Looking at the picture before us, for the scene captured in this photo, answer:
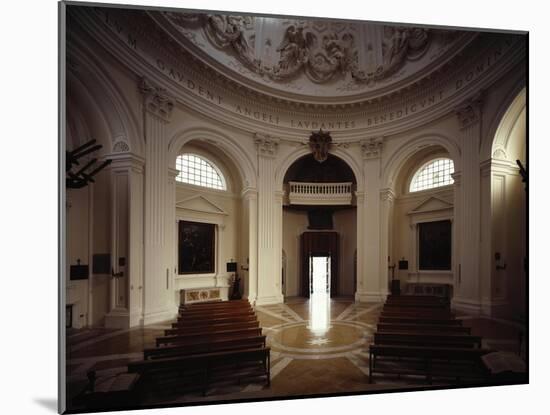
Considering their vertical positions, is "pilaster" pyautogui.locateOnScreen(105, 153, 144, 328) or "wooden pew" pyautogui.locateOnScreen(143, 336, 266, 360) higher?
"pilaster" pyautogui.locateOnScreen(105, 153, 144, 328)

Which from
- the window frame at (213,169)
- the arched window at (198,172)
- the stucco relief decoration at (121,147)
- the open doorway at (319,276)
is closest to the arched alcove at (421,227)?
the open doorway at (319,276)

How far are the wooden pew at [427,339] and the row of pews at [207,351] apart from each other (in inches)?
75.2

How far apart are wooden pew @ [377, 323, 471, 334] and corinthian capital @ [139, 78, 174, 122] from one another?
4.76 m

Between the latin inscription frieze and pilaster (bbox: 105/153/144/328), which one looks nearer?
pilaster (bbox: 105/153/144/328)

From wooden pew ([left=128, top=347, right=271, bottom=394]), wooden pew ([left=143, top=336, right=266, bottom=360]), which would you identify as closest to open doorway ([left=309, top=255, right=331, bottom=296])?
wooden pew ([left=143, top=336, right=266, bottom=360])

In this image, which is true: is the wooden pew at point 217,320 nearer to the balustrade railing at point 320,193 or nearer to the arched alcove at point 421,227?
the balustrade railing at point 320,193

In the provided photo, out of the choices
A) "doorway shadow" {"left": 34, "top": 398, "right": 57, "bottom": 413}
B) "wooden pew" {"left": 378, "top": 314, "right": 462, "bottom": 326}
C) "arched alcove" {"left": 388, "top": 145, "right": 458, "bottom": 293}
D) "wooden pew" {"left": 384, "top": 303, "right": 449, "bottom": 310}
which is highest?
"arched alcove" {"left": 388, "top": 145, "right": 458, "bottom": 293}

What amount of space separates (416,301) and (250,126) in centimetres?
405

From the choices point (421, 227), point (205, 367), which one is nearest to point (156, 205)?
point (205, 367)

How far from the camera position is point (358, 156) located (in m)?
5.91

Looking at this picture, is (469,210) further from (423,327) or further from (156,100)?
(156,100)

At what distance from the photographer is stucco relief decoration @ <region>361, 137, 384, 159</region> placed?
19.5ft

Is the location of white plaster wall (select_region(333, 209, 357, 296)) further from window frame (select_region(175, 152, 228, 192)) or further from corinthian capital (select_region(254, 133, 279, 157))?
window frame (select_region(175, 152, 228, 192))

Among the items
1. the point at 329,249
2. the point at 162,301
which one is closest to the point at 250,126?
the point at 329,249
